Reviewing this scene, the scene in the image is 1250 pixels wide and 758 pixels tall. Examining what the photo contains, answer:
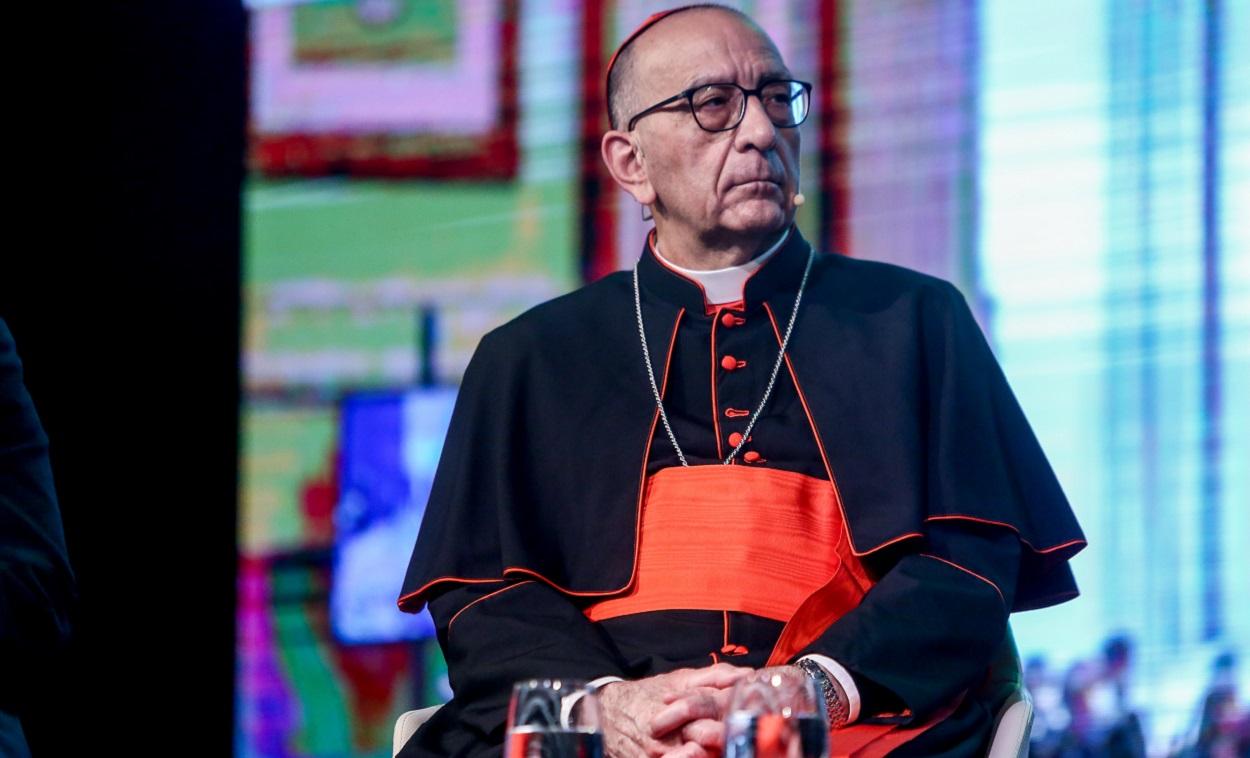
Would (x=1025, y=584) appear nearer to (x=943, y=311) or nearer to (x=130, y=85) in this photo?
(x=943, y=311)

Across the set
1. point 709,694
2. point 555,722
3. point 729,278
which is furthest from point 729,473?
point 555,722

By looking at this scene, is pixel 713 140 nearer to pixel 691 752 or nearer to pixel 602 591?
pixel 602 591

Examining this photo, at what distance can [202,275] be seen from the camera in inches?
178

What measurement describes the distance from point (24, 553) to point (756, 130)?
1.36 m

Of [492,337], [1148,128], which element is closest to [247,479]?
[492,337]

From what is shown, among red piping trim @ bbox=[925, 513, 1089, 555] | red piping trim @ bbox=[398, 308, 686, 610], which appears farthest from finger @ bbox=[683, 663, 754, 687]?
red piping trim @ bbox=[925, 513, 1089, 555]

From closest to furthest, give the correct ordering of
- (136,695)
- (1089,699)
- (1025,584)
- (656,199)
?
(1025,584)
(656,199)
(1089,699)
(136,695)

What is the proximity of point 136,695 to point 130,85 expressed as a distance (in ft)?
5.33

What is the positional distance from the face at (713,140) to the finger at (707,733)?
3.05ft

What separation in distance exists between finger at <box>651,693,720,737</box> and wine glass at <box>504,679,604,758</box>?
458 millimetres

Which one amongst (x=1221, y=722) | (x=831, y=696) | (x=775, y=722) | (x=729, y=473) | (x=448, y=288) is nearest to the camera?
(x=775, y=722)

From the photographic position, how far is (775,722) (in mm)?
1636

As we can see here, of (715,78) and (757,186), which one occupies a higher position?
(715,78)

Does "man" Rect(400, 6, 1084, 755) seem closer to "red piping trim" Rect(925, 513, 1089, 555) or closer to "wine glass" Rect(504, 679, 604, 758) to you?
"red piping trim" Rect(925, 513, 1089, 555)
